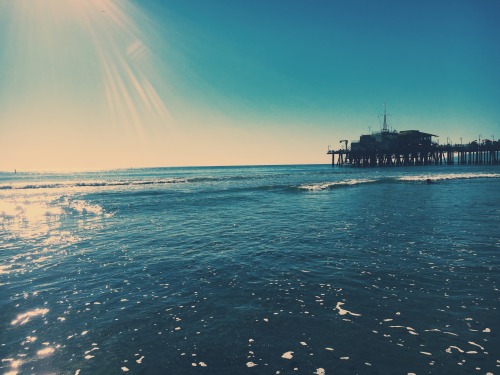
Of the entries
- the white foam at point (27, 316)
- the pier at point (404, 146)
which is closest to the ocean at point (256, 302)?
the white foam at point (27, 316)

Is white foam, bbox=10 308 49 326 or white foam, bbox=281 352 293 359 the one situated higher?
white foam, bbox=281 352 293 359

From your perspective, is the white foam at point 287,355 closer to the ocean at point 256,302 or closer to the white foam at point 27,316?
the ocean at point 256,302

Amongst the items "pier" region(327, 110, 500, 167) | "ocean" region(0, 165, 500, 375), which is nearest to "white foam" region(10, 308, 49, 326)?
"ocean" region(0, 165, 500, 375)

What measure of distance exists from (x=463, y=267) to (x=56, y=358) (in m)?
11.0

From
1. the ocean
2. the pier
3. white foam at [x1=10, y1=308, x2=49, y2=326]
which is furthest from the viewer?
the pier

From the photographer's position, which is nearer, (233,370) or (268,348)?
(233,370)

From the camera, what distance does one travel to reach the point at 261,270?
9.29 metres

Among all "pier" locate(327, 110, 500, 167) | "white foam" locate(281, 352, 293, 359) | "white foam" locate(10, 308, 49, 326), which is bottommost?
"white foam" locate(10, 308, 49, 326)

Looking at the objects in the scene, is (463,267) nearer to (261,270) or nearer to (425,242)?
(425,242)

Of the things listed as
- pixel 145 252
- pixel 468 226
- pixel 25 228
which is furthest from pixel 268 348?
pixel 25 228

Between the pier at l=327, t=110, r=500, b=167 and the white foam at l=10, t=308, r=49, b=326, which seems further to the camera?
the pier at l=327, t=110, r=500, b=167

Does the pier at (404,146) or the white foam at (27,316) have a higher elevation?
the pier at (404,146)

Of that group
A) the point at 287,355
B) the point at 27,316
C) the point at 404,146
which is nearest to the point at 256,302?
the point at 287,355

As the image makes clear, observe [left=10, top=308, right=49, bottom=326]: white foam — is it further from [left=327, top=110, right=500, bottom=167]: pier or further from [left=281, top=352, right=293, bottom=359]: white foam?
[left=327, top=110, right=500, bottom=167]: pier
